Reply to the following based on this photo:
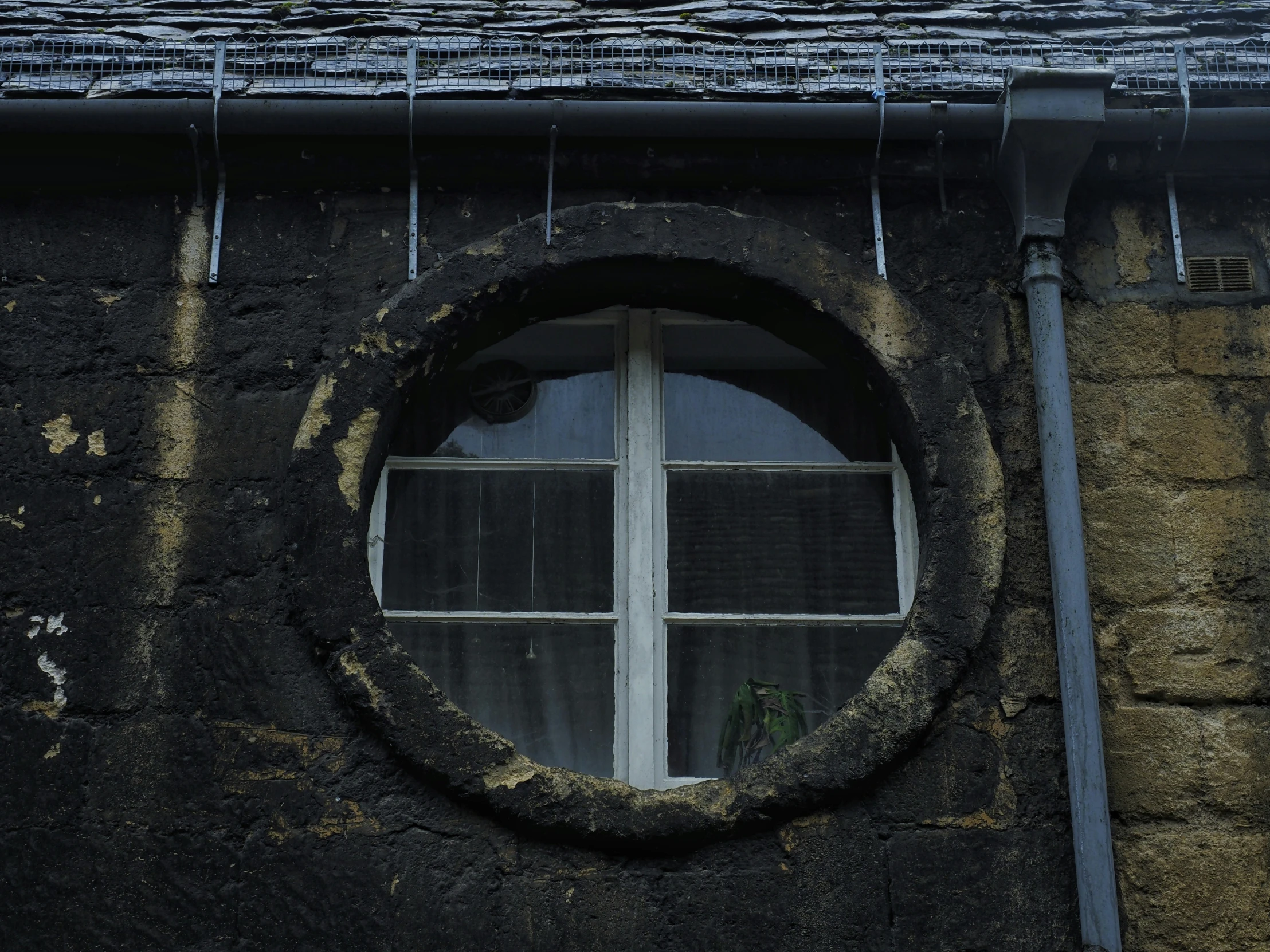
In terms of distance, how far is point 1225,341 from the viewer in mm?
3514

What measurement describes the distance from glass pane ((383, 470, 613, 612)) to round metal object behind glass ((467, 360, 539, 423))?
19cm

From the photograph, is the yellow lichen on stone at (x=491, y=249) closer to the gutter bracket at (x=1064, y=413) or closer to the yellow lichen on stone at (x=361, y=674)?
the yellow lichen on stone at (x=361, y=674)

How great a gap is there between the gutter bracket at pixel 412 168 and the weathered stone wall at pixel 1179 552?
71.9 inches

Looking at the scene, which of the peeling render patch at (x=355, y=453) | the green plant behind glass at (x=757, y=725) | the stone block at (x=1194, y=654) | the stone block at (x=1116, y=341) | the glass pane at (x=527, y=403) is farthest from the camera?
the glass pane at (x=527, y=403)

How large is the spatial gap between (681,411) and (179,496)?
142cm

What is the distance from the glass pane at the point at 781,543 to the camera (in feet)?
11.8

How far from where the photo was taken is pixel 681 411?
3789 millimetres

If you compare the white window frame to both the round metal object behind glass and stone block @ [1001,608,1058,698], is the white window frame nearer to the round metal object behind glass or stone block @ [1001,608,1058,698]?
the round metal object behind glass

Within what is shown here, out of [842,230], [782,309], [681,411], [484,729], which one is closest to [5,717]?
[484,729]

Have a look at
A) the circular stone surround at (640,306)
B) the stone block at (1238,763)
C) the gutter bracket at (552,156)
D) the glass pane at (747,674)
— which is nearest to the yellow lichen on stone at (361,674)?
the circular stone surround at (640,306)

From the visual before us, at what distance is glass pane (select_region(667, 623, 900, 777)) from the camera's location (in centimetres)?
342

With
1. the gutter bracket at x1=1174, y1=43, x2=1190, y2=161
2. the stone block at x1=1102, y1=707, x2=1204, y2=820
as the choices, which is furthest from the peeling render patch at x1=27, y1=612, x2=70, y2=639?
the gutter bracket at x1=1174, y1=43, x2=1190, y2=161

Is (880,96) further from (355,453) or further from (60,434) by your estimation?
(60,434)

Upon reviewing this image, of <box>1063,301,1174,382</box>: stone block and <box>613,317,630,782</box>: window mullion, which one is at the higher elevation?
<box>1063,301,1174,382</box>: stone block
